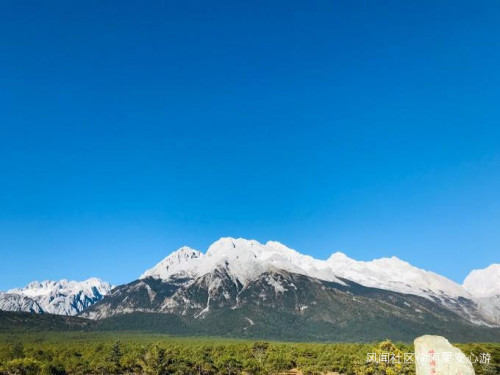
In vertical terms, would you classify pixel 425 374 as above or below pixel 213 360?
above

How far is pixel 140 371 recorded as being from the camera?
168 m

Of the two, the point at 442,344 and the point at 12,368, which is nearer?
the point at 442,344

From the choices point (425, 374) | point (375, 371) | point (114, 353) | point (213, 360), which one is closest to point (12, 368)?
point (114, 353)

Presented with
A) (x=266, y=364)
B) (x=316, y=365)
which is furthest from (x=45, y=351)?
(x=316, y=365)

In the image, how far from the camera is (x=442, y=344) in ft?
128

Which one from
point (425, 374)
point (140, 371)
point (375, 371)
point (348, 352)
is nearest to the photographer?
point (425, 374)

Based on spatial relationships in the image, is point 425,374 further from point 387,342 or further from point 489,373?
point 489,373

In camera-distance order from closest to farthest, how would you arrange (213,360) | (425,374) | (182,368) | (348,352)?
(425,374) < (182,368) < (213,360) < (348,352)

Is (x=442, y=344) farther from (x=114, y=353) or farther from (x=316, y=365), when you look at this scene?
(x=114, y=353)

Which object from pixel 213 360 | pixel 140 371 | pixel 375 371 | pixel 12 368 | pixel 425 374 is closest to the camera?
pixel 425 374

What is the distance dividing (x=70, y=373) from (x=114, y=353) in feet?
86.8

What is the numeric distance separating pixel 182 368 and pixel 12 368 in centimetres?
5453

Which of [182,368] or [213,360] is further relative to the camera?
[213,360]

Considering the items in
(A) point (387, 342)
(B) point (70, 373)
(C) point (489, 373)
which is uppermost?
(A) point (387, 342)
